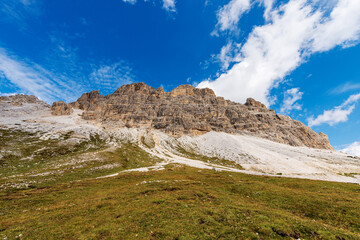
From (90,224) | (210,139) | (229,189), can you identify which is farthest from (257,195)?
(210,139)

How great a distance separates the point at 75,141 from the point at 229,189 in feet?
403

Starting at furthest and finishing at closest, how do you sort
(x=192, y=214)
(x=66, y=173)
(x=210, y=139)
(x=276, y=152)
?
(x=210, y=139) → (x=276, y=152) → (x=66, y=173) → (x=192, y=214)

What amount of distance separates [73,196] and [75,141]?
102285 mm

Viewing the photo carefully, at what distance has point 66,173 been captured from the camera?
166ft

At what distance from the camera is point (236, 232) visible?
14.4 m

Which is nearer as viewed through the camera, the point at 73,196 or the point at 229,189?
the point at 73,196

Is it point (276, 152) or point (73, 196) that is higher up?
point (276, 152)

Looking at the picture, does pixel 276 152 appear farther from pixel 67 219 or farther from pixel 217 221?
pixel 67 219

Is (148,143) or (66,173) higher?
(148,143)

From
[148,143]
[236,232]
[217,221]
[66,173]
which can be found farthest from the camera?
[148,143]

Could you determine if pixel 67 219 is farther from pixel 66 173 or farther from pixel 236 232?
pixel 66 173

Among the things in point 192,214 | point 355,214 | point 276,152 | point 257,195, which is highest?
point 276,152

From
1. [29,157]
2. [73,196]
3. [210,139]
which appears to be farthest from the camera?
[210,139]

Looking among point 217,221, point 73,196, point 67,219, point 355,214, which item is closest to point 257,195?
point 355,214
